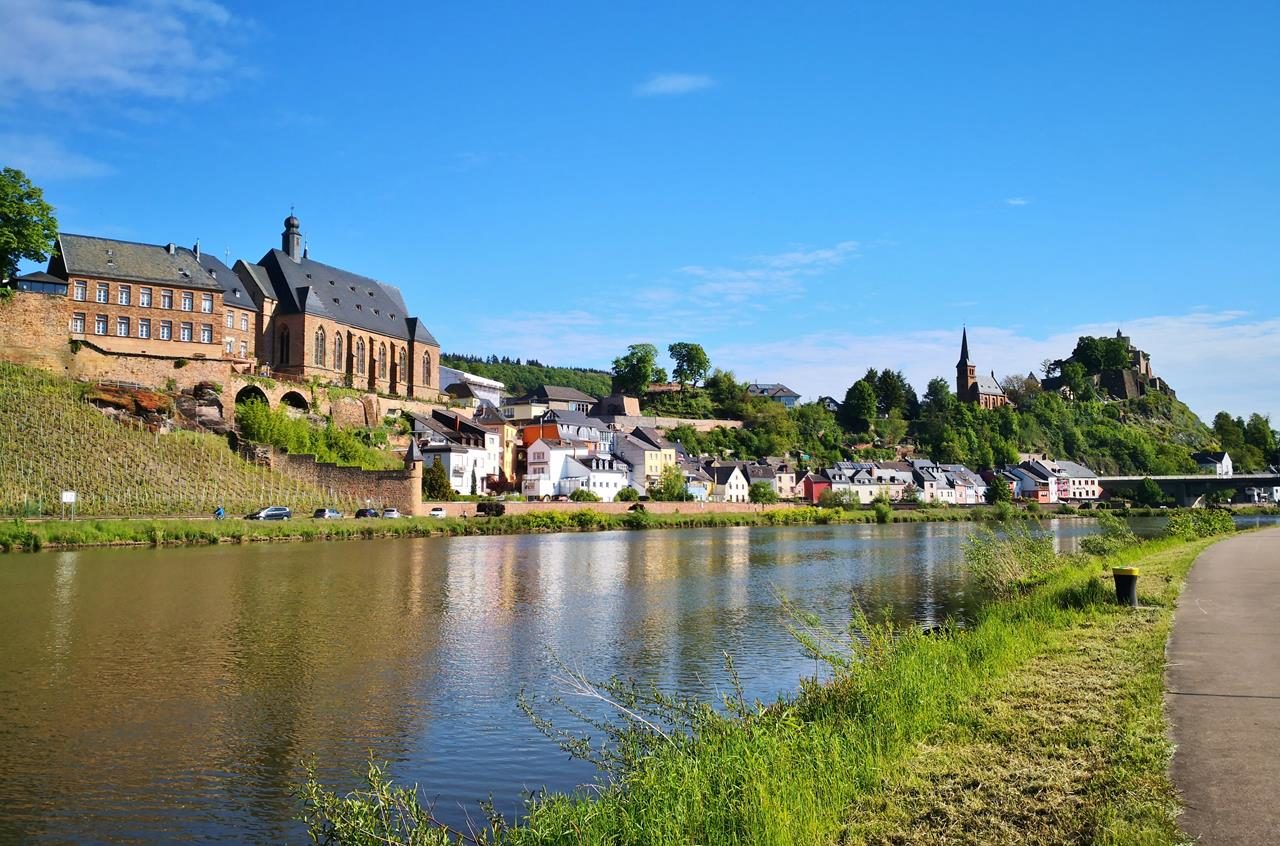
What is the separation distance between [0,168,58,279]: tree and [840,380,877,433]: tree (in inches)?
4115

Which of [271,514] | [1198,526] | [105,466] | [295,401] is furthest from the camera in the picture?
[295,401]

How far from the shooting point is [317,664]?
16.2 m

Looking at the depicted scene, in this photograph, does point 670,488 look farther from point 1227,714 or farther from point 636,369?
point 1227,714

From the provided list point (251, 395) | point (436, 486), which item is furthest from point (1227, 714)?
point (251, 395)

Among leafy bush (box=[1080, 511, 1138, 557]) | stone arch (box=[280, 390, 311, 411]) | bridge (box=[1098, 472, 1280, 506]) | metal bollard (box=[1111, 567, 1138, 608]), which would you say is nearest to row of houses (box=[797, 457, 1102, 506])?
bridge (box=[1098, 472, 1280, 506])

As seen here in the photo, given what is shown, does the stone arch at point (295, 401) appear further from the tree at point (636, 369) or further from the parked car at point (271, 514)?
the tree at point (636, 369)

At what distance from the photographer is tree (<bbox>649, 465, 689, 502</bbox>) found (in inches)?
3297

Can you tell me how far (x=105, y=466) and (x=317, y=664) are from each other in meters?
37.7

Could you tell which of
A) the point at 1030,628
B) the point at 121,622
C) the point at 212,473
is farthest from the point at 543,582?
the point at 212,473

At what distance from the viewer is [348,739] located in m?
11.6

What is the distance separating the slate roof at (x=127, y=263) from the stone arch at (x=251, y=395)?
7405mm

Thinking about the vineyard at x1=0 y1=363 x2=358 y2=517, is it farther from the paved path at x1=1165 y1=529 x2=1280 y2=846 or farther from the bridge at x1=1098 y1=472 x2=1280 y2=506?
the bridge at x1=1098 y1=472 x2=1280 y2=506

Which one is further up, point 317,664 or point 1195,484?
point 1195,484

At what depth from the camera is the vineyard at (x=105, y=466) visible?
1768 inches
